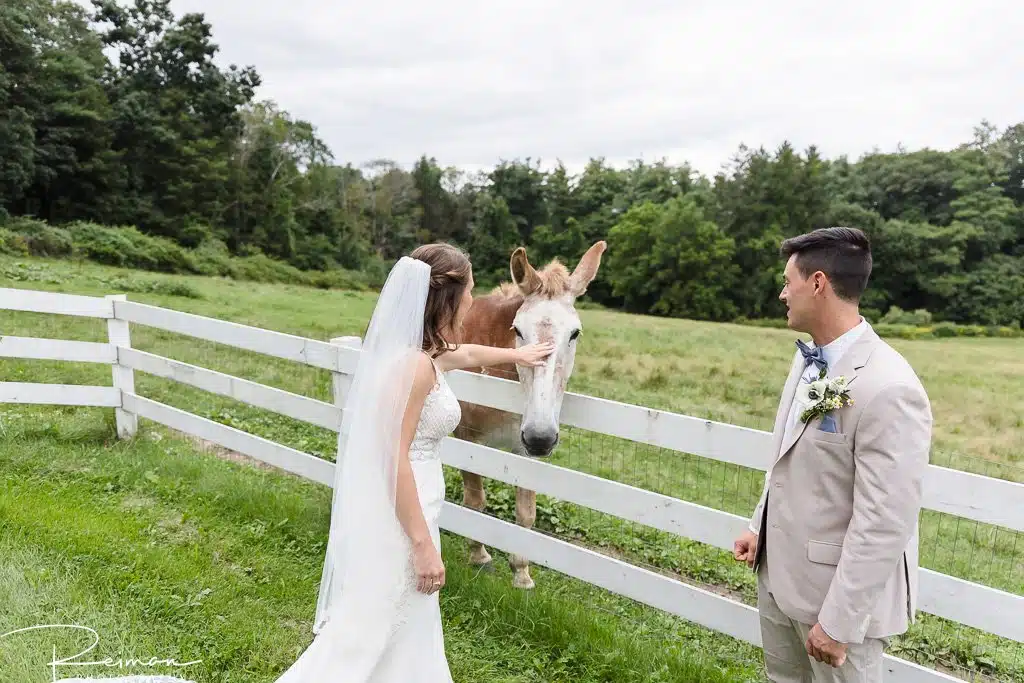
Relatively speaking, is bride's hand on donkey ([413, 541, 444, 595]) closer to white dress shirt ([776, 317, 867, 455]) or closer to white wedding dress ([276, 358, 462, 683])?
white wedding dress ([276, 358, 462, 683])

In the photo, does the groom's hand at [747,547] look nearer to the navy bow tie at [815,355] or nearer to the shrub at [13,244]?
the navy bow tie at [815,355]

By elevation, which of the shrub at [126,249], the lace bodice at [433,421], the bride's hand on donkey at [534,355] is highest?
the shrub at [126,249]

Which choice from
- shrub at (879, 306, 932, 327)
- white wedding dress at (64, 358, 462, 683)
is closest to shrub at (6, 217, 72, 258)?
white wedding dress at (64, 358, 462, 683)

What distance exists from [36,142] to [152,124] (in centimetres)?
637

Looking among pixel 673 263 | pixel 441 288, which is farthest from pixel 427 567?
pixel 673 263

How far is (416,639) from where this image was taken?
2.57m

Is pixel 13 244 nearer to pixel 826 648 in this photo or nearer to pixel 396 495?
pixel 396 495

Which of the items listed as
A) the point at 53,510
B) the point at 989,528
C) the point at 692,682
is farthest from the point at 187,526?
the point at 989,528

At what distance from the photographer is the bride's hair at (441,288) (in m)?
2.60

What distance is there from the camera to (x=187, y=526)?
468cm

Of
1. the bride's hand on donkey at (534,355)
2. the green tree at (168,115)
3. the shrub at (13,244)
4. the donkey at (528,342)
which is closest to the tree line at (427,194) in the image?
the green tree at (168,115)

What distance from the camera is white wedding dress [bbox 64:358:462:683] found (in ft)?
8.24

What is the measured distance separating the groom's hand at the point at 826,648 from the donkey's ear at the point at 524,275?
2367mm

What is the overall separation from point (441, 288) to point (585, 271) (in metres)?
1.67
